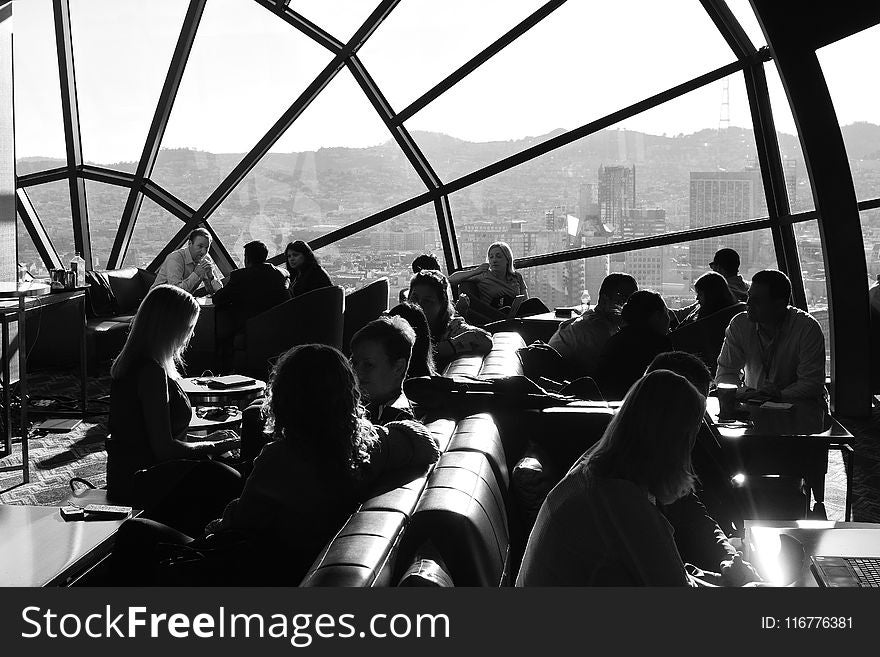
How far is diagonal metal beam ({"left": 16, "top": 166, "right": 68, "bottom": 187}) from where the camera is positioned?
1005cm

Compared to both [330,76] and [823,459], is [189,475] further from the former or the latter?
[330,76]

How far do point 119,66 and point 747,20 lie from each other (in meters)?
6.59

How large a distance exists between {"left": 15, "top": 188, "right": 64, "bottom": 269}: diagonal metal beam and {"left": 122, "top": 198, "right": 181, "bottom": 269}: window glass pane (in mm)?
793

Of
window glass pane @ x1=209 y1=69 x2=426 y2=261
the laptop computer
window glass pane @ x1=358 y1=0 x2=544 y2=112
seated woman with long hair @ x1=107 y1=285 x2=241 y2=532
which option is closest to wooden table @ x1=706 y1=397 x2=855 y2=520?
the laptop computer

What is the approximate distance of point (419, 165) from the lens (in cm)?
905

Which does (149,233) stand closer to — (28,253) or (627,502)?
(28,253)

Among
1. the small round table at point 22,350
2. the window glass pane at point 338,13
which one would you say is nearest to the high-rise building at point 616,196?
the window glass pane at point 338,13

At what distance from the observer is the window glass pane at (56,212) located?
10.1 meters

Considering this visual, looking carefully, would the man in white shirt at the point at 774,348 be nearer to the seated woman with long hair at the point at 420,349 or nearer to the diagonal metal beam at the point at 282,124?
the seated woman with long hair at the point at 420,349

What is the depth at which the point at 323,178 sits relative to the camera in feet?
31.7

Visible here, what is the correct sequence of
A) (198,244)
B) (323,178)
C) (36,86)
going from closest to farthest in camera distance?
(198,244) < (323,178) < (36,86)

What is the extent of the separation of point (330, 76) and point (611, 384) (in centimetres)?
549

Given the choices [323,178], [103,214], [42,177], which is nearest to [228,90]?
[323,178]

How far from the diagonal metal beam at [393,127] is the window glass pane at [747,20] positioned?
3.21m
